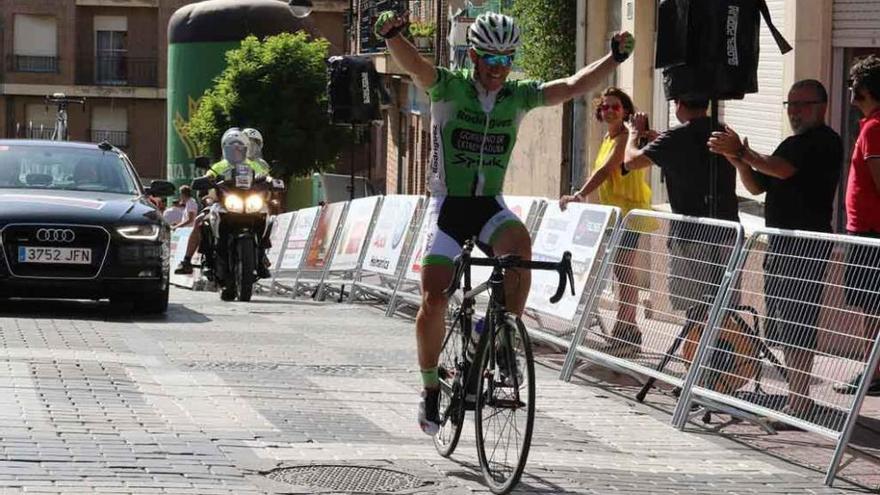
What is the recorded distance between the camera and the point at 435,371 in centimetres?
916

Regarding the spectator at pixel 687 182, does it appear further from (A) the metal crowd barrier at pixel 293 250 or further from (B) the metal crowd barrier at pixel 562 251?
(A) the metal crowd barrier at pixel 293 250

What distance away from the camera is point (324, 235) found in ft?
76.7

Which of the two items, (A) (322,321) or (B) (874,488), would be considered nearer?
(B) (874,488)

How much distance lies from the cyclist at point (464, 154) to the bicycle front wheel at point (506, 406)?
689 mm

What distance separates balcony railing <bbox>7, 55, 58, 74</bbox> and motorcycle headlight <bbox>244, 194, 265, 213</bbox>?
61.5 metres

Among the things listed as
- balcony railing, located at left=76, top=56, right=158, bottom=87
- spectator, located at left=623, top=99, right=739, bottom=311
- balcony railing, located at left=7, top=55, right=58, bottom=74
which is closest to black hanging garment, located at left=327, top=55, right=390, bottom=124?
spectator, located at left=623, top=99, right=739, bottom=311

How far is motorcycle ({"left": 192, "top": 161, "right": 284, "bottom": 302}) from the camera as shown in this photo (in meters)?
21.3

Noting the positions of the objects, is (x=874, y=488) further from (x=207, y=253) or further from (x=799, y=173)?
(x=207, y=253)

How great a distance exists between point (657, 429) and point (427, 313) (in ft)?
6.62

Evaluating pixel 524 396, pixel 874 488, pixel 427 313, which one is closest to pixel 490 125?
pixel 427 313

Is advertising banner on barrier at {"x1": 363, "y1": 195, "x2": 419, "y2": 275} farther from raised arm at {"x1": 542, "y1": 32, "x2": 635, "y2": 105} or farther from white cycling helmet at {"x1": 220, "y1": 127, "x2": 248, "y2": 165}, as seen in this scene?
raised arm at {"x1": 542, "y1": 32, "x2": 635, "y2": 105}

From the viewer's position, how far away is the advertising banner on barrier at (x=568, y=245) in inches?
506

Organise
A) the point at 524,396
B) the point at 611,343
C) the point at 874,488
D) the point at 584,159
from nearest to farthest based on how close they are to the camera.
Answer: the point at 524,396 < the point at 874,488 < the point at 611,343 < the point at 584,159

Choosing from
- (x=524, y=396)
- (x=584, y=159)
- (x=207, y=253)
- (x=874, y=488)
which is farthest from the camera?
(x=584, y=159)
